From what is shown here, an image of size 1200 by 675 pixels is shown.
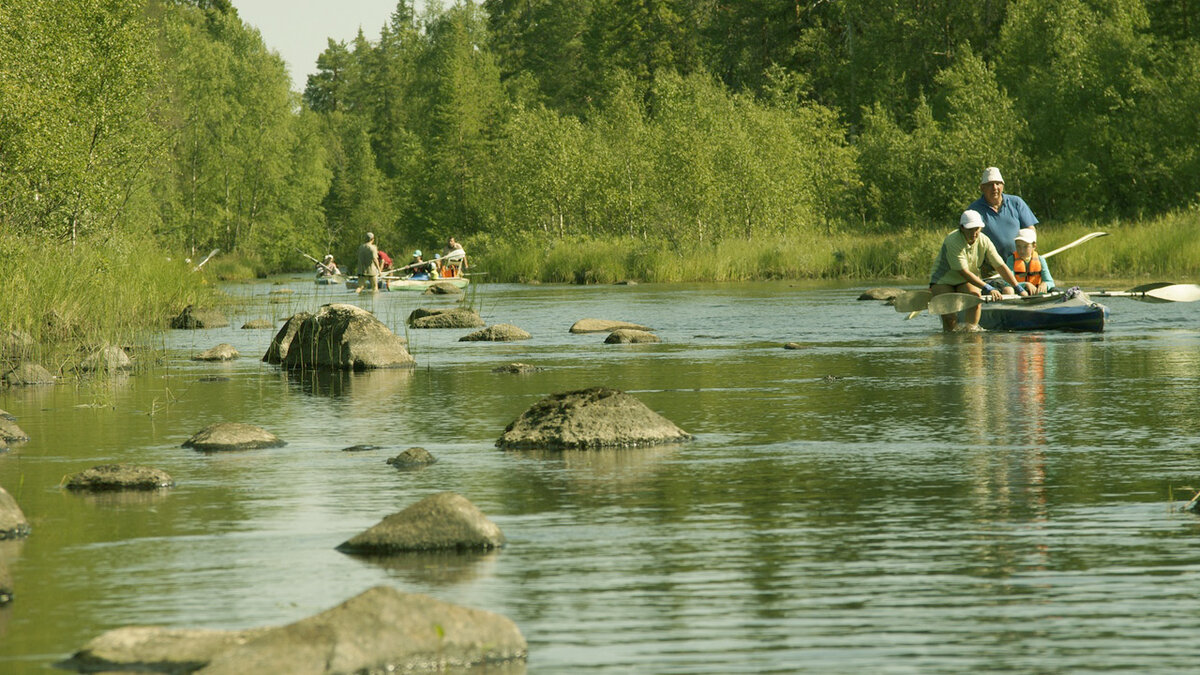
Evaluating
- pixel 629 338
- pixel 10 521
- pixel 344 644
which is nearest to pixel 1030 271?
pixel 629 338

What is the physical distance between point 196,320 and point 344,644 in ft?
86.1

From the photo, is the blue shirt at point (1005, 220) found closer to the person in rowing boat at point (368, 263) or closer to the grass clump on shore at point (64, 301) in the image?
the grass clump on shore at point (64, 301)

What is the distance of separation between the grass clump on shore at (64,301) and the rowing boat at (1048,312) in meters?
12.0

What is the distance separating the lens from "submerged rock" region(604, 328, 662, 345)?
2359cm

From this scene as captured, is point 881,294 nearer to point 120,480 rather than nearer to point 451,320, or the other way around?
point 451,320

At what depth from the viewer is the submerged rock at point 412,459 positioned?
1088 centimetres

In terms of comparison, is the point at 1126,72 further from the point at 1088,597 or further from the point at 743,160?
the point at 1088,597

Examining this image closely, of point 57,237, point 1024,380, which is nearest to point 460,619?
point 1024,380

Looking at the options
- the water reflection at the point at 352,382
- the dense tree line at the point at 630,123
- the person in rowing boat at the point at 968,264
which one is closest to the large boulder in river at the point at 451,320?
the dense tree line at the point at 630,123

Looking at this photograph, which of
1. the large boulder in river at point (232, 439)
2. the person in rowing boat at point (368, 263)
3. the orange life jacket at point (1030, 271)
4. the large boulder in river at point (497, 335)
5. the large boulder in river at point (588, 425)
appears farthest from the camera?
the person in rowing boat at point (368, 263)

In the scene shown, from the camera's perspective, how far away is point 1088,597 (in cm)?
648

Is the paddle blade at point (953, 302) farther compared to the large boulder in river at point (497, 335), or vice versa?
the large boulder in river at point (497, 335)

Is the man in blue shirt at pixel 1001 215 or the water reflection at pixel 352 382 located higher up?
the man in blue shirt at pixel 1001 215

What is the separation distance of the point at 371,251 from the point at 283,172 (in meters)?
44.4
